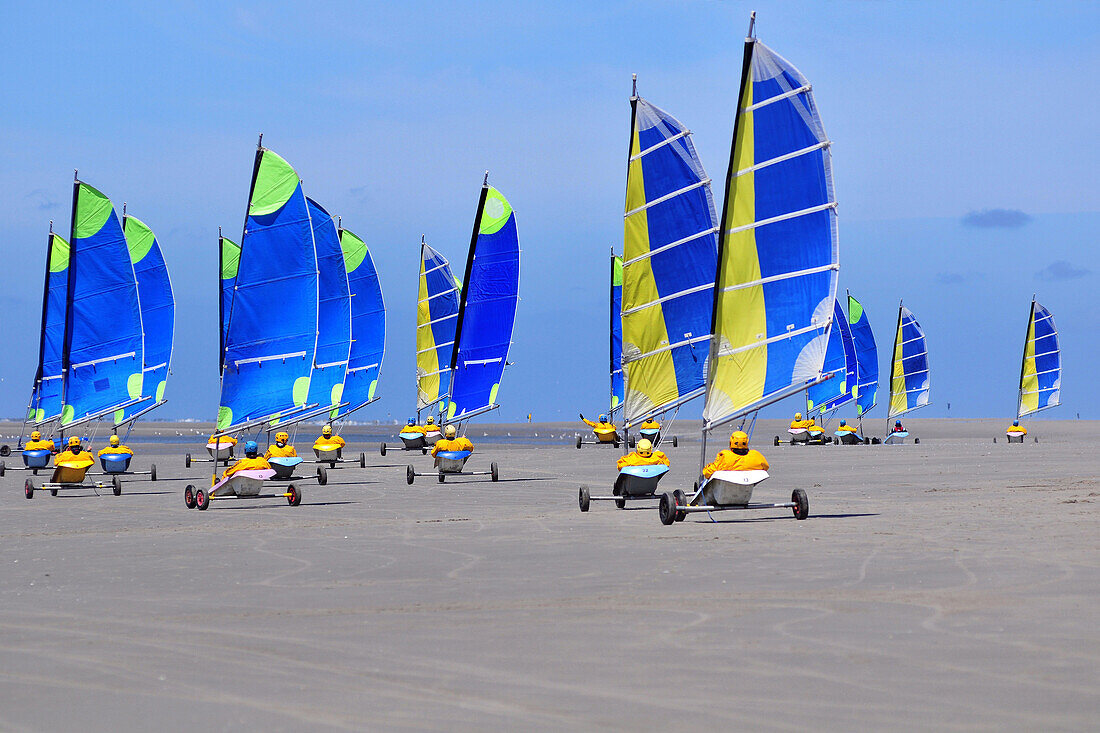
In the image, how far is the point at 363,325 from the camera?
49.7 meters

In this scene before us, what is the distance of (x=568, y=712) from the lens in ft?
19.8

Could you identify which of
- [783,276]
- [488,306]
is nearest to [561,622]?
[783,276]

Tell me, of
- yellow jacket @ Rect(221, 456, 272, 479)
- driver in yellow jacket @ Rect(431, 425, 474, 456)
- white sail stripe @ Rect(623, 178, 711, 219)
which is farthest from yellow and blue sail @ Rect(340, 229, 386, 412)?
yellow jacket @ Rect(221, 456, 272, 479)

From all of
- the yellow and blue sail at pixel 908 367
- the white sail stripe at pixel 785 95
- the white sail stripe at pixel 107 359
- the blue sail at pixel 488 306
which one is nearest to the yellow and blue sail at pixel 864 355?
the yellow and blue sail at pixel 908 367

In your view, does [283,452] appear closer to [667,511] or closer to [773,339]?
[773,339]

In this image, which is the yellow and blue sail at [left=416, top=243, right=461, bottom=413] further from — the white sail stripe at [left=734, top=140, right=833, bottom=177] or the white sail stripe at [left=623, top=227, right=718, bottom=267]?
the white sail stripe at [left=734, top=140, right=833, bottom=177]

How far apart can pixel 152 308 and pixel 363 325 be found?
39.6ft

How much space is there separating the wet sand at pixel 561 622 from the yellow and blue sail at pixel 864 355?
58293 mm

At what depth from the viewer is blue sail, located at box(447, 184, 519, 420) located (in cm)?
3678

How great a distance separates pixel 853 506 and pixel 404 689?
12942 mm

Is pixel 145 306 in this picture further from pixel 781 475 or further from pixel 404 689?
pixel 404 689

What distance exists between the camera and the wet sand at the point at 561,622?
6117mm

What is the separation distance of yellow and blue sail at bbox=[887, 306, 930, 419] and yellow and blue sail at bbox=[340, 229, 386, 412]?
112 ft

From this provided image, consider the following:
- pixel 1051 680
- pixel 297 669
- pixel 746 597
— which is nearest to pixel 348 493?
pixel 746 597
